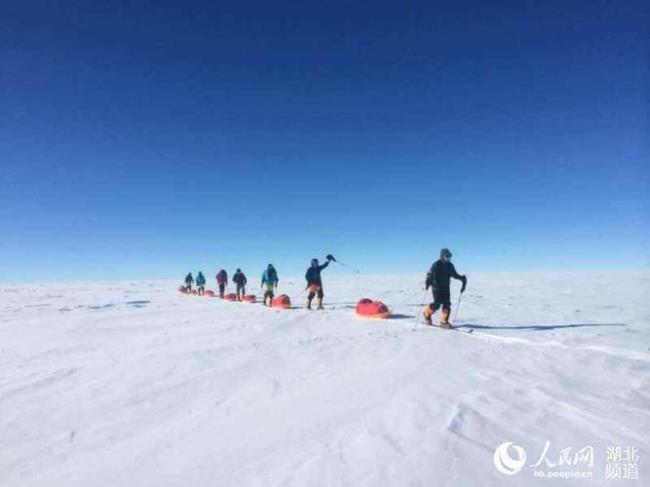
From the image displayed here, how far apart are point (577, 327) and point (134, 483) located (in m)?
9.50

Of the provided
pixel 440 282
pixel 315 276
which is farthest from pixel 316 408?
pixel 315 276

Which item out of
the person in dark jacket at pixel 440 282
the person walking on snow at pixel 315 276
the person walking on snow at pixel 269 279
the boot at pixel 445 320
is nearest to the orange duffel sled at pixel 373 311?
the person in dark jacket at pixel 440 282

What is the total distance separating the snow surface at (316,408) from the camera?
9.41 ft

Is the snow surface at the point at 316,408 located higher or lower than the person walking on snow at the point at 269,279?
lower

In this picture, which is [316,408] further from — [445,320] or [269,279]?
[269,279]

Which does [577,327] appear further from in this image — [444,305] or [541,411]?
[541,411]

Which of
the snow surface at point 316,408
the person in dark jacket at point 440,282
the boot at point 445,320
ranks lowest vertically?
the snow surface at point 316,408

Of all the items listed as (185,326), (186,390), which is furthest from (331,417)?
(185,326)

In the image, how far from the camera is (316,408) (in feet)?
13.0

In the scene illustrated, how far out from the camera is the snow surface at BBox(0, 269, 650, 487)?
287 cm

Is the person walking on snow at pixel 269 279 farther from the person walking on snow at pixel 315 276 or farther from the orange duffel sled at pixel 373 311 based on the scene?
the orange duffel sled at pixel 373 311

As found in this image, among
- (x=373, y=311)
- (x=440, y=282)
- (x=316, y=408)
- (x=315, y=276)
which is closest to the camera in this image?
(x=316, y=408)

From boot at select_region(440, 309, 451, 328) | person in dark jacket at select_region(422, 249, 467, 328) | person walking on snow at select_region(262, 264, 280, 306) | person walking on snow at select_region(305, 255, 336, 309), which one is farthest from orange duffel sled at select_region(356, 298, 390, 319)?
person walking on snow at select_region(262, 264, 280, 306)

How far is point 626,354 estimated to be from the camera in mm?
6016
